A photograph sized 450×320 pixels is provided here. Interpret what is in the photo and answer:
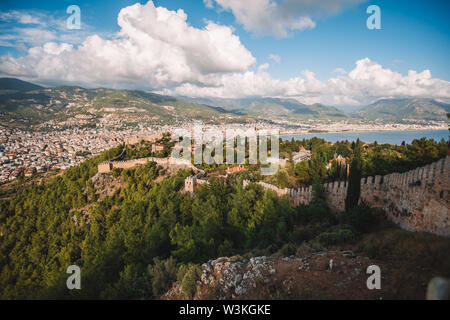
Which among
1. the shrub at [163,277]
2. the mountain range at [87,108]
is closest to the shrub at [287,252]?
the shrub at [163,277]

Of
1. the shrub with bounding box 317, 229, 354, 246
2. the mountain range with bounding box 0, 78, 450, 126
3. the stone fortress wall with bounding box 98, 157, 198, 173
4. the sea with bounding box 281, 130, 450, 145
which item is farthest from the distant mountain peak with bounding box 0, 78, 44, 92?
the shrub with bounding box 317, 229, 354, 246

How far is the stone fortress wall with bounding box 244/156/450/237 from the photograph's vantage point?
6.21 m

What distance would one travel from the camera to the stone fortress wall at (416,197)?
6215 mm

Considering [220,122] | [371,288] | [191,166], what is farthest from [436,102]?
[371,288]

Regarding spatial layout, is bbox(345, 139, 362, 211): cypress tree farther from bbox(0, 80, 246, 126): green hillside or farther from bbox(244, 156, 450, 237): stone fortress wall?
bbox(0, 80, 246, 126): green hillside

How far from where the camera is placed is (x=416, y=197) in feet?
23.8

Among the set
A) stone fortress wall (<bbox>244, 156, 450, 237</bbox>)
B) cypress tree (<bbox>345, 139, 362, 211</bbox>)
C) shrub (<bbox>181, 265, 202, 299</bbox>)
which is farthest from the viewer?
cypress tree (<bbox>345, 139, 362, 211</bbox>)

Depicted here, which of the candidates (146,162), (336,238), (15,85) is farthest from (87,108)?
(336,238)

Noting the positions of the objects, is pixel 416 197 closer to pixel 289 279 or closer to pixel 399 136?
pixel 289 279

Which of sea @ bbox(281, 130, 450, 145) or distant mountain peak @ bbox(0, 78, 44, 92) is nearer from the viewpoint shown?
sea @ bbox(281, 130, 450, 145)
